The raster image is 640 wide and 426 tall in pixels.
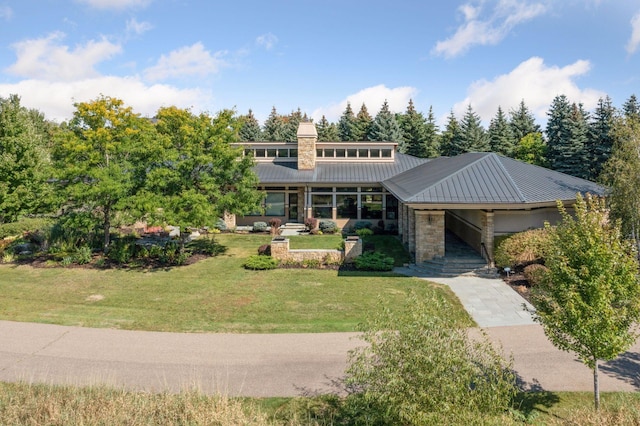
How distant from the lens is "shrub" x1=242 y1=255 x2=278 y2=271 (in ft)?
63.0

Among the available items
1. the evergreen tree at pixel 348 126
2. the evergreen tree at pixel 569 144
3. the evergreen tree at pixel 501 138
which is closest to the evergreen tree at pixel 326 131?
the evergreen tree at pixel 348 126

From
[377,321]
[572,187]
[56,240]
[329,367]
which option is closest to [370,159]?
[572,187]

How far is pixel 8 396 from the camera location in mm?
7977

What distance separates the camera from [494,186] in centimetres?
1853

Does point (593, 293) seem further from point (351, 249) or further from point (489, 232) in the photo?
point (351, 249)

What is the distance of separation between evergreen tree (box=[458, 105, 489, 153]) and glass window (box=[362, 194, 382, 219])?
24.8 m

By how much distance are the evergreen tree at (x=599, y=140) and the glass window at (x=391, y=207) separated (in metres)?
23.2

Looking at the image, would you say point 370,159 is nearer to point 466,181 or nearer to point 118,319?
point 466,181

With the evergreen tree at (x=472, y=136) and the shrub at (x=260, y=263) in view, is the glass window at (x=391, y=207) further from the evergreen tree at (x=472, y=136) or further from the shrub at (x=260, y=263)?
the evergreen tree at (x=472, y=136)

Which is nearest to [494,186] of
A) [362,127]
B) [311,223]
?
[311,223]

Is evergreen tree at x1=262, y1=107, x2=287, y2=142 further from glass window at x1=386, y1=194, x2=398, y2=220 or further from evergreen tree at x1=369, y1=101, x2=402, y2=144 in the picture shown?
glass window at x1=386, y1=194, x2=398, y2=220

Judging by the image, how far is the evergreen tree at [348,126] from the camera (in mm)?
61391

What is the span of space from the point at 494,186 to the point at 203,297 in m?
13.3

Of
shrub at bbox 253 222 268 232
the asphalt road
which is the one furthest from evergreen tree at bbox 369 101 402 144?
the asphalt road
